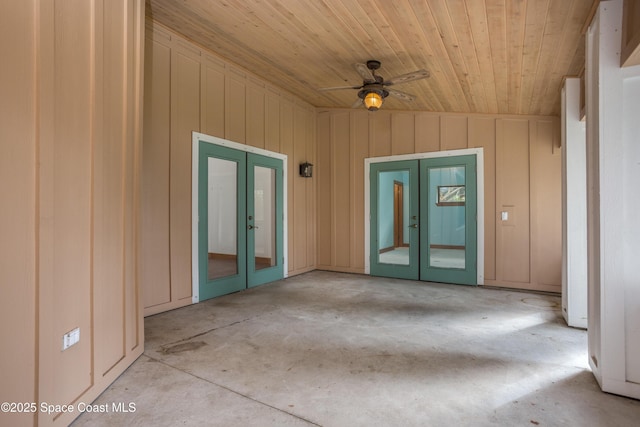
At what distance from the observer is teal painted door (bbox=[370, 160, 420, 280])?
6.61 m

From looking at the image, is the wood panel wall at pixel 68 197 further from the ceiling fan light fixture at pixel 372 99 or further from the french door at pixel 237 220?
the ceiling fan light fixture at pixel 372 99

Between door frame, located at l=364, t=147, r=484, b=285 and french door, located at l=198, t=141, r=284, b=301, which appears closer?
french door, located at l=198, t=141, r=284, b=301

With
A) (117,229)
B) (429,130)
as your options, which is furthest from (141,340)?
(429,130)

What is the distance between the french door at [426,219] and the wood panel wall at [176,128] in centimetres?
291

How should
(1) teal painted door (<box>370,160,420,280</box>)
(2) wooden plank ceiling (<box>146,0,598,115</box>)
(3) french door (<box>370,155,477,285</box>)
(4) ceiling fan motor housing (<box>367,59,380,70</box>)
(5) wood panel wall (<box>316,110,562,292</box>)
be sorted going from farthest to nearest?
(1) teal painted door (<box>370,160,420,280</box>)
(3) french door (<box>370,155,477,285</box>)
(5) wood panel wall (<box>316,110,562,292</box>)
(4) ceiling fan motor housing (<box>367,59,380,70</box>)
(2) wooden plank ceiling (<box>146,0,598,115</box>)

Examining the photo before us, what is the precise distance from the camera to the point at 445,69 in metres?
4.48

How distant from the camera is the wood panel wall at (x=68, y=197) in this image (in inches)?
64.6

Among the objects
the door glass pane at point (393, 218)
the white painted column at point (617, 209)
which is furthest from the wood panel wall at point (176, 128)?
the white painted column at point (617, 209)

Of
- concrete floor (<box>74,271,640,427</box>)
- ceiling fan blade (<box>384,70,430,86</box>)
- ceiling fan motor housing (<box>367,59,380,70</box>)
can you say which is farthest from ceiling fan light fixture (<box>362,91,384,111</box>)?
concrete floor (<box>74,271,640,427</box>)

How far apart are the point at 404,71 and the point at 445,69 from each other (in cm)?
59

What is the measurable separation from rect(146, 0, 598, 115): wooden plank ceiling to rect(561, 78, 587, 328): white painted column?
1.78 ft

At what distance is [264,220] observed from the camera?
6250mm

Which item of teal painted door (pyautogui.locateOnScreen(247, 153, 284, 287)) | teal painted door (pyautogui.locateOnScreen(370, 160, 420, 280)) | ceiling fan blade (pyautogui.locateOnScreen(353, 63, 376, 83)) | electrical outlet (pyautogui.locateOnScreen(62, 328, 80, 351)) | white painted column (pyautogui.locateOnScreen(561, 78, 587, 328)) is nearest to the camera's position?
electrical outlet (pyautogui.locateOnScreen(62, 328, 80, 351))

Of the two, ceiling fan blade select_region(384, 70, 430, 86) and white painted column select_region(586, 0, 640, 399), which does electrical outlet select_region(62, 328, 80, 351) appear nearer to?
white painted column select_region(586, 0, 640, 399)
